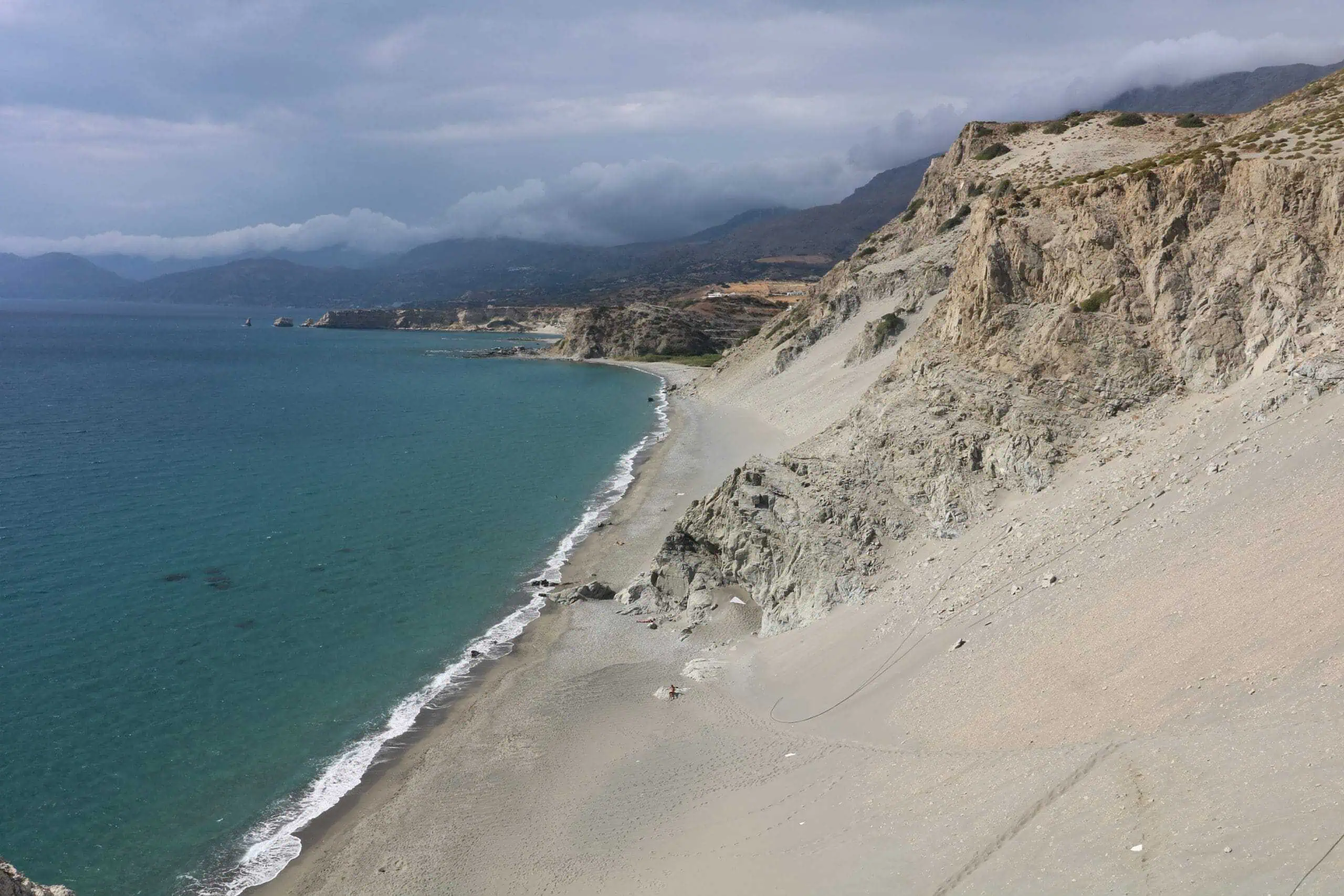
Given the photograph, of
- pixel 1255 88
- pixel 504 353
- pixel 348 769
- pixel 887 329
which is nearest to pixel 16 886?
pixel 348 769

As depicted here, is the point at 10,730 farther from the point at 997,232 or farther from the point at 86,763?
the point at 997,232

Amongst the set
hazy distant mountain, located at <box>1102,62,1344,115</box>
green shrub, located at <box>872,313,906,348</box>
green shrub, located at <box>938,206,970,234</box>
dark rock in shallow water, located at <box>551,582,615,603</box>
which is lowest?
dark rock in shallow water, located at <box>551,582,615,603</box>

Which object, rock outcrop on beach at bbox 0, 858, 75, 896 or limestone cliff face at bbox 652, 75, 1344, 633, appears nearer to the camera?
rock outcrop on beach at bbox 0, 858, 75, 896

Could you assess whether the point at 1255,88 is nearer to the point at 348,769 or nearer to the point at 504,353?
the point at 504,353

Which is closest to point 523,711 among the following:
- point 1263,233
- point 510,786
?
point 510,786

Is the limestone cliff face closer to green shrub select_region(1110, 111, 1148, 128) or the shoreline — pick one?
the shoreline

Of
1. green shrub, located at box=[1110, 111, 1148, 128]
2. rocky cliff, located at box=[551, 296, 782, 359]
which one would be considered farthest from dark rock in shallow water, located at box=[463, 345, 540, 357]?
green shrub, located at box=[1110, 111, 1148, 128]
